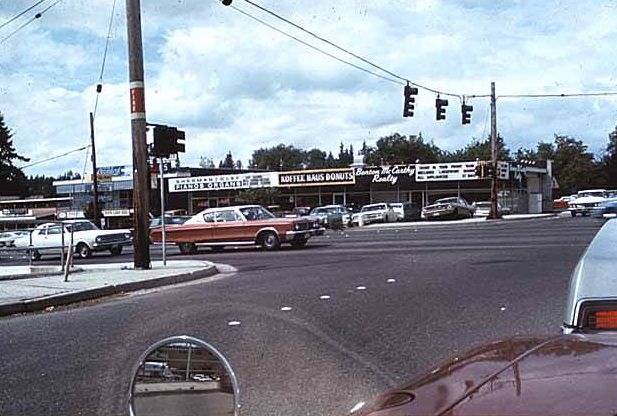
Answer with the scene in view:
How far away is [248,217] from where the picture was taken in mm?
26641

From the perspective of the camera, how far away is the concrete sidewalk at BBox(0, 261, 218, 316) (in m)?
11.9

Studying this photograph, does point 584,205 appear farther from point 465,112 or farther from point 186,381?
point 186,381

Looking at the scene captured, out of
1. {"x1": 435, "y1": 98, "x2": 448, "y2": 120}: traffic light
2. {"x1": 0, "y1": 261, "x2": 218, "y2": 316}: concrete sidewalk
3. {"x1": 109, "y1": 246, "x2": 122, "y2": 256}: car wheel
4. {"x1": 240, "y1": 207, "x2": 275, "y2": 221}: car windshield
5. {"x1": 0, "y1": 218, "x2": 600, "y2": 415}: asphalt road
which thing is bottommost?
{"x1": 109, "y1": 246, "x2": 122, "y2": 256}: car wheel

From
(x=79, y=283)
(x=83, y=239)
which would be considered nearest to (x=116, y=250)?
(x=83, y=239)

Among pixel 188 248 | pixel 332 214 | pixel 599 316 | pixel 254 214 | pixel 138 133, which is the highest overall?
pixel 138 133

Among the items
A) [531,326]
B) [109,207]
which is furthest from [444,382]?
[109,207]

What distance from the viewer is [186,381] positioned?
2430mm

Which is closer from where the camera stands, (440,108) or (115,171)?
(440,108)

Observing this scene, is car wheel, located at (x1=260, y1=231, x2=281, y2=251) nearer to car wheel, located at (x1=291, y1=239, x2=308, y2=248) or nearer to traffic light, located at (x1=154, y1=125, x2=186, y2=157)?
car wheel, located at (x1=291, y1=239, x2=308, y2=248)

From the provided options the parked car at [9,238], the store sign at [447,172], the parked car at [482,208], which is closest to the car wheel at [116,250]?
the parked car at [9,238]

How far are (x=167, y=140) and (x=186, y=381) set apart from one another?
16.5 metres

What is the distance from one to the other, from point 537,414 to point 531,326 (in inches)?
272

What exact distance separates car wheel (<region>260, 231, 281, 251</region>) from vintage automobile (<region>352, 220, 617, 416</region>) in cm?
2282

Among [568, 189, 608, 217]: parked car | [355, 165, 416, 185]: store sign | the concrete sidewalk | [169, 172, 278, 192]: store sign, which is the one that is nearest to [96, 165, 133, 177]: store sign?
[169, 172, 278, 192]: store sign
